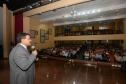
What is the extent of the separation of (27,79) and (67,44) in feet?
35.5

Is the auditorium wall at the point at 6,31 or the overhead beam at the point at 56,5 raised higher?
the overhead beam at the point at 56,5

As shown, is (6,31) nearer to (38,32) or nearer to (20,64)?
(38,32)

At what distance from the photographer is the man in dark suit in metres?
2.16

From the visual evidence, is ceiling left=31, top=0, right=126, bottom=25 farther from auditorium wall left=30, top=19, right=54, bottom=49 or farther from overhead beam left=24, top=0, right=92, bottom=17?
overhead beam left=24, top=0, right=92, bottom=17

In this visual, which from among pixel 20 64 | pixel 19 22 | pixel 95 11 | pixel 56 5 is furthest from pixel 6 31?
pixel 20 64

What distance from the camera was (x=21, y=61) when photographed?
7.02 feet

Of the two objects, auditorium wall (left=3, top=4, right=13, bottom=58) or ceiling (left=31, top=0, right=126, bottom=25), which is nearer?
ceiling (left=31, top=0, right=126, bottom=25)

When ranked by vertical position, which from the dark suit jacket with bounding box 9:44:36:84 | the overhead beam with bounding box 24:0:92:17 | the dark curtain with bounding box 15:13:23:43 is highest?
the overhead beam with bounding box 24:0:92:17

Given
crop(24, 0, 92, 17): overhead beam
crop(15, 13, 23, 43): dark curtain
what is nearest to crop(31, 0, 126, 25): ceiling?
crop(24, 0, 92, 17): overhead beam

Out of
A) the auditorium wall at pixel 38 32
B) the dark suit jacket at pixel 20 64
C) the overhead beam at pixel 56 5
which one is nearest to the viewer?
the dark suit jacket at pixel 20 64

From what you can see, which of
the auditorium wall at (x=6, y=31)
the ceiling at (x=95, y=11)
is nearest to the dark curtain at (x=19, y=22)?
the auditorium wall at (x=6, y=31)

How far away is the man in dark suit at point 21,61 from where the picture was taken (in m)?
2.16

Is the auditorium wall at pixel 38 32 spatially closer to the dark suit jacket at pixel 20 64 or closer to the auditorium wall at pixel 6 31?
the auditorium wall at pixel 6 31

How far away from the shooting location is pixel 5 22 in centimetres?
1103
